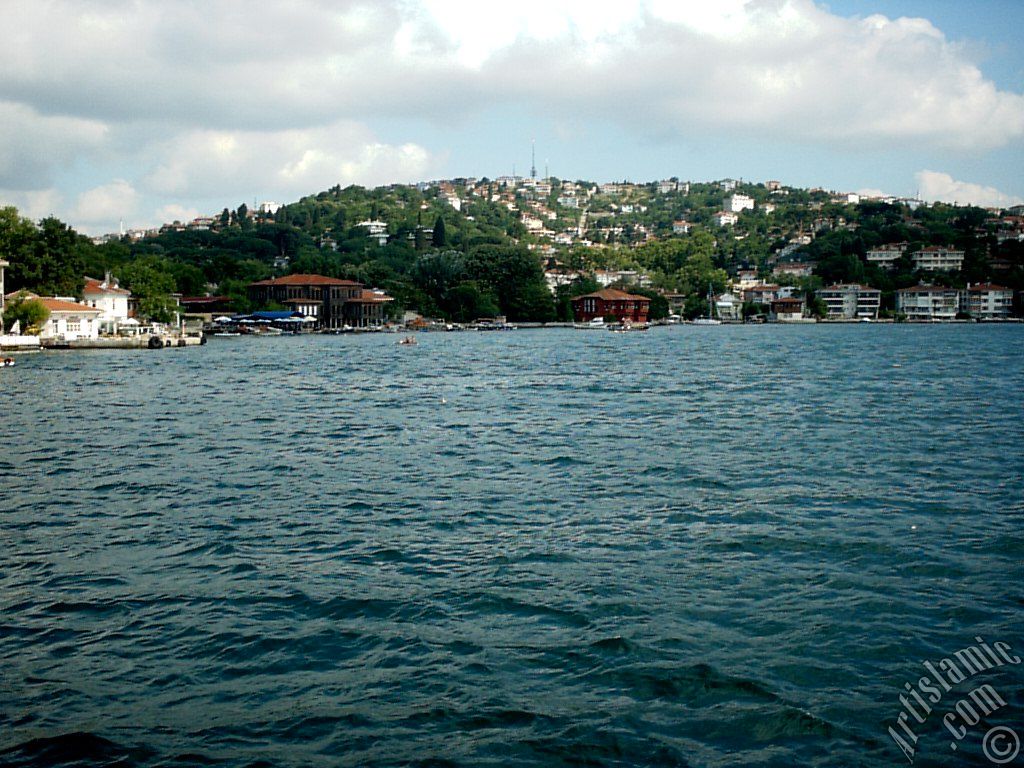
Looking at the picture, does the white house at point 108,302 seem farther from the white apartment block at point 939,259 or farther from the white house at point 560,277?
the white apartment block at point 939,259

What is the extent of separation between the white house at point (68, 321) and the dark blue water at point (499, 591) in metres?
39.8

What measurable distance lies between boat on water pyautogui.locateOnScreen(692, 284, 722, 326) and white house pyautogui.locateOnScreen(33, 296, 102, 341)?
98292mm

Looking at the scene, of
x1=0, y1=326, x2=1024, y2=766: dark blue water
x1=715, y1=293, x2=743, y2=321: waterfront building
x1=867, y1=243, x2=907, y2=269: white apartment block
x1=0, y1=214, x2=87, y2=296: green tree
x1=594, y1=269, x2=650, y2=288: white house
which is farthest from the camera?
x1=867, y1=243, x2=907, y2=269: white apartment block

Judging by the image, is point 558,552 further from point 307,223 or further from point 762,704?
point 307,223

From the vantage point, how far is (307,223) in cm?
18825

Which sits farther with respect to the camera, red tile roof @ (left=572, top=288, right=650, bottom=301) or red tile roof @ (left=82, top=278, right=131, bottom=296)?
red tile roof @ (left=572, top=288, right=650, bottom=301)

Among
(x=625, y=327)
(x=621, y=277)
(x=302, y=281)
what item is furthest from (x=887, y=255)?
(x=302, y=281)

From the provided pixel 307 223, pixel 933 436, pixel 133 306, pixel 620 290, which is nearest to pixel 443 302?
pixel 620 290

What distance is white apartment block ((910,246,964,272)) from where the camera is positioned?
498 ft

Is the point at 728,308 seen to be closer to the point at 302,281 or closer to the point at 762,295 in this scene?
the point at 762,295

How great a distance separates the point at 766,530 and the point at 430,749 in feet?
21.2

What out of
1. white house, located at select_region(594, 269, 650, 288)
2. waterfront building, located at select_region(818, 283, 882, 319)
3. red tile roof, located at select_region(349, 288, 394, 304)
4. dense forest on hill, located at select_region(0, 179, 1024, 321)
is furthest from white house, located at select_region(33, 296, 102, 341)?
waterfront building, located at select_region(818, 283, 882, 319)

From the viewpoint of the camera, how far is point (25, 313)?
52.9 m

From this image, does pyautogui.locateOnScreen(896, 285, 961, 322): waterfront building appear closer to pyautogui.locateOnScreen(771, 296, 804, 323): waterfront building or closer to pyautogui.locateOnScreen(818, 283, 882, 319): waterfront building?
pyautogui.locateOnScreen(818, 283, 882, 319): waterfront building
